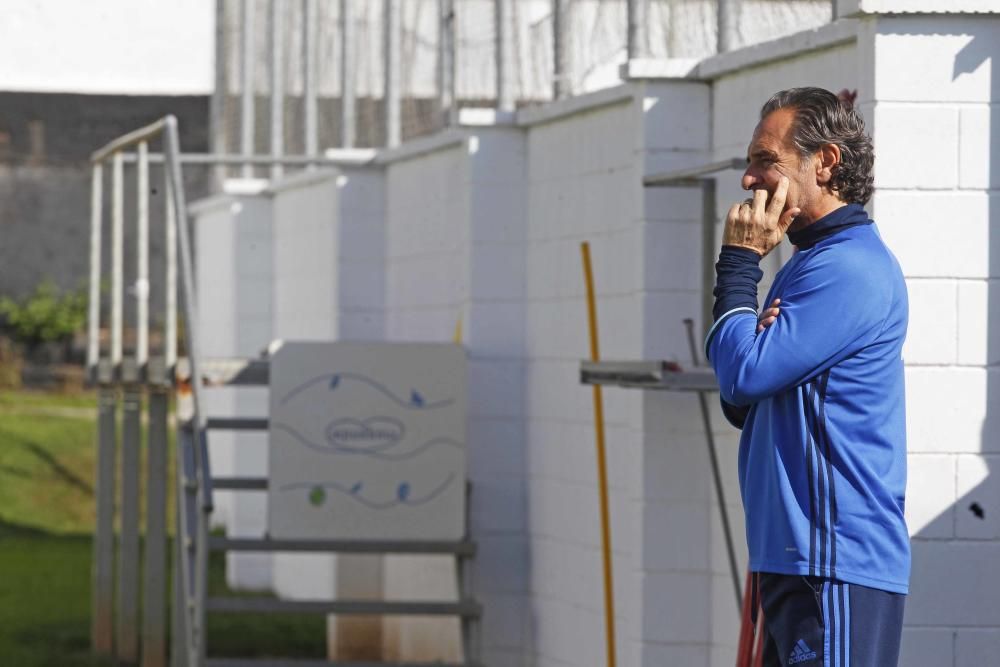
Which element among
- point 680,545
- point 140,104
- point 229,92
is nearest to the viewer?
point 680,545

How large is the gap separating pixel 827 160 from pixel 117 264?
6.01 meters

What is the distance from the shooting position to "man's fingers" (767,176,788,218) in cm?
318

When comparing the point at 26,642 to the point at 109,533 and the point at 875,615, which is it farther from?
the point at 875,615

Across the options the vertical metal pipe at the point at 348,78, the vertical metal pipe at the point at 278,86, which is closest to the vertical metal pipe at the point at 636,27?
the vertical metal pipe at the point at 348,78

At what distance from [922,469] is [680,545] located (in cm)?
143

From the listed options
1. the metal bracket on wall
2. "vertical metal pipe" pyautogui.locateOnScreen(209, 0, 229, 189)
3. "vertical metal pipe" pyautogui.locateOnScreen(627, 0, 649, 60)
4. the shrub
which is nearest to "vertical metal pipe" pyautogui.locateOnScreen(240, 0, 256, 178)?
"vertical metal pipe" pyautogui.locateOnScreen(209, 0, 229, 189)

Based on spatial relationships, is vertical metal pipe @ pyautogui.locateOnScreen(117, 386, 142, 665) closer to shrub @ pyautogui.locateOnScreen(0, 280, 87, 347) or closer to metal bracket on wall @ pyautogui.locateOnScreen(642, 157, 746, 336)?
metal bracket on wall @ pyautogui.locateOnScreen(642, 157, 746, 336)

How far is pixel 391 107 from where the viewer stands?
9.02 m

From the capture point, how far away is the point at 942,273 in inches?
181

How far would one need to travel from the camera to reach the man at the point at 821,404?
305 cm

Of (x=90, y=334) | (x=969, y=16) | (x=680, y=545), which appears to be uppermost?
(x=969, y=16)

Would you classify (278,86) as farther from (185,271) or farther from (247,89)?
(185,271)

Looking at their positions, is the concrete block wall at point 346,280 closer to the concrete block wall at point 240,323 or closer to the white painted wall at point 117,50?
the concrete block wall at point 240,323

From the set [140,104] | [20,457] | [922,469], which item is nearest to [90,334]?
[922,469]
